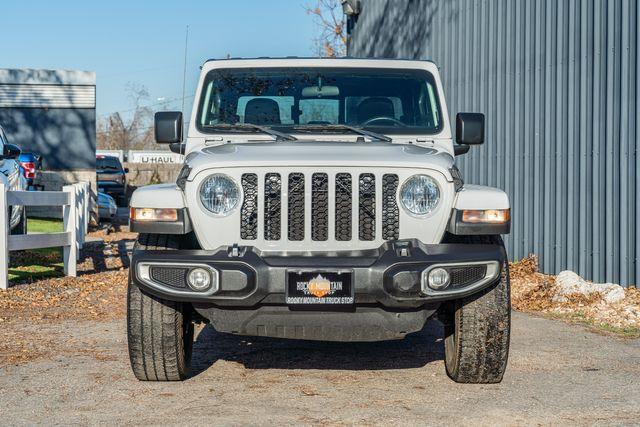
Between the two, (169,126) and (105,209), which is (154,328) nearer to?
(169,126)

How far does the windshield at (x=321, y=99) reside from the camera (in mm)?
6875

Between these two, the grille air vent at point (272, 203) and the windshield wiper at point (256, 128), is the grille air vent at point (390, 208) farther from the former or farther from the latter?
the windshield wiper at point (256, 128)

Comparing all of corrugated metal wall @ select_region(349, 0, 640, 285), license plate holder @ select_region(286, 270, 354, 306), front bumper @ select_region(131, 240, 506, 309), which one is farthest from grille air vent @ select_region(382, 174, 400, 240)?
corrugated metal wall @ select_region(349, 0, 640, 285)

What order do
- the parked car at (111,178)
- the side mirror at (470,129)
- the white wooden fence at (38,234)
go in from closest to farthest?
1. the side mirror at (470,129)
2. the white wooden fence at (38,234)
3. the parked car at (111,178)

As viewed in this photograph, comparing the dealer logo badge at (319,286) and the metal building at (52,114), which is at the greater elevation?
the metal building at (52,114)

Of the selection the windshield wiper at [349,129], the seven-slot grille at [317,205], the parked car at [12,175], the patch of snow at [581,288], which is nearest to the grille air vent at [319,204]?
the seven-slot grille at [317,205]

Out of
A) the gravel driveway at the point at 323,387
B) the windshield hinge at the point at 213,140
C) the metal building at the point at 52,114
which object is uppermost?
the metal building at the point at 52,114

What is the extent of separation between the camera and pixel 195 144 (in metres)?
6.77

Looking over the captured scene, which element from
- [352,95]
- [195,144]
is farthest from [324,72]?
[195,144]

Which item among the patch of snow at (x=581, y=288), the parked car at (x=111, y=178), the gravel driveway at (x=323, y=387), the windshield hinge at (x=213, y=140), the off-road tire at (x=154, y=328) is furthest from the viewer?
the parked car at (x=111, y=178)

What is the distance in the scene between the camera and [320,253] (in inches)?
213

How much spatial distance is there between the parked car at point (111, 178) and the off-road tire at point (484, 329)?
29585 mm

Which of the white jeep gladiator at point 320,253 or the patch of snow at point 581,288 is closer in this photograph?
the white jeep gladiator at point 320,253

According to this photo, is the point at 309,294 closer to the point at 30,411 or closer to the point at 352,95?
the point at 30,411
